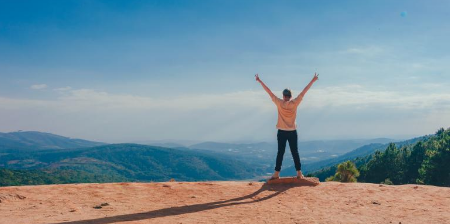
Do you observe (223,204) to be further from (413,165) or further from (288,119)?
(413,165)

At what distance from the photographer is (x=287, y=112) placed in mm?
10664

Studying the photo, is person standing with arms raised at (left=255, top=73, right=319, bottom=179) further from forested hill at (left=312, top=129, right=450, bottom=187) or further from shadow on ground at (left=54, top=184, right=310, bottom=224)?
forested hill at (left=312, top=129, right=450, bottom=187)

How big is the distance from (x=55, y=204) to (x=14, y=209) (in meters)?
0.89

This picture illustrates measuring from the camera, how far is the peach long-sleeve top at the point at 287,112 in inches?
415

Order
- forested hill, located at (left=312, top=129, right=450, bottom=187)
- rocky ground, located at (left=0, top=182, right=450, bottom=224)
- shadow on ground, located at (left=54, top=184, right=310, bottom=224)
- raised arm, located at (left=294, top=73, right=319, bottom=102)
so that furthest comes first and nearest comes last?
forested hill, located at (left=312, top=129, right=450, bottom=187), raised arm, located at (left=294, top=73, right=319, bottom=102), rocky ground, located at (left=0, top=182, right=450, bottom=224), shadow on ground, located at (left=54, top=184, right=310, bottom=224)

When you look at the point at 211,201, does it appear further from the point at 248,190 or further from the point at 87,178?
the point at 87,178

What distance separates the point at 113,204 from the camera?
848 centimetres

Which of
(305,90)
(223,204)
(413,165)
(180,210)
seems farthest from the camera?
(413,165)

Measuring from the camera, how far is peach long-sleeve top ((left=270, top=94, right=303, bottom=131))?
1055 cm

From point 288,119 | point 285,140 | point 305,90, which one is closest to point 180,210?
point 285,140

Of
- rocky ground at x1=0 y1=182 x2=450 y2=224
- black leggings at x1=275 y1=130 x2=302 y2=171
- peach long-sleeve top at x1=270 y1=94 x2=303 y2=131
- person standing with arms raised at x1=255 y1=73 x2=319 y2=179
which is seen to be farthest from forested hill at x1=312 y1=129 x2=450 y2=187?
peach long-sleeve top at x1=270 y1=94 x2=303 y2=131

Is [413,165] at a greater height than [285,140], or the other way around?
[285,140]

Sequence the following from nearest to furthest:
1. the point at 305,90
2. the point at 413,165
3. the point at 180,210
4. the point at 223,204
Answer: the point at 180,210
the point at 223,204
the point at 305,90
the point at 413,165

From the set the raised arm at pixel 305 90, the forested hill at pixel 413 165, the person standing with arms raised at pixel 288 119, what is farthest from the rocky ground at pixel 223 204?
the forested hill at pixel 413 165
